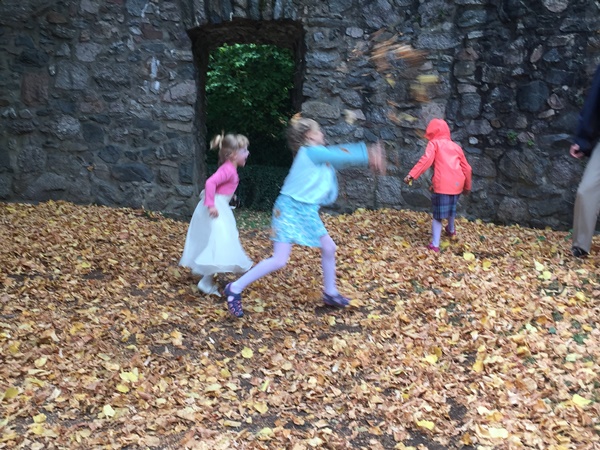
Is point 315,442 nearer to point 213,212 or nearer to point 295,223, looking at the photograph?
point 295,223

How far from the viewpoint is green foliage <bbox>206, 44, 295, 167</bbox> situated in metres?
12.2

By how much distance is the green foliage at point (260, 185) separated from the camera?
11125mm

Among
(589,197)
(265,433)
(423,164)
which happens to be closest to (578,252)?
(589,197)

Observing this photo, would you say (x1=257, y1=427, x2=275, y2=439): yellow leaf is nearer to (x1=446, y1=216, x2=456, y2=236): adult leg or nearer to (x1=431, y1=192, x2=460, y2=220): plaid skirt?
(x1=431, y1=192, x2=460, y2=220): plaid skirt

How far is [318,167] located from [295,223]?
0.41 meters

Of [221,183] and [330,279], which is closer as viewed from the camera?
[330,279]

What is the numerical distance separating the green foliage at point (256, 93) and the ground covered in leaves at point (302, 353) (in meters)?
7.39

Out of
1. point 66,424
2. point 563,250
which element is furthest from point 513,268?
point 66,424

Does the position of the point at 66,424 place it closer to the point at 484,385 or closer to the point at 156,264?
the point at 484,385

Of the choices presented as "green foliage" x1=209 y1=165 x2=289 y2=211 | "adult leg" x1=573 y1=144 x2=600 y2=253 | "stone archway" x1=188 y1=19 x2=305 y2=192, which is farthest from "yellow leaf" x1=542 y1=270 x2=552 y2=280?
"green foliage" x1=209 y1=165 x2=289 y2=211

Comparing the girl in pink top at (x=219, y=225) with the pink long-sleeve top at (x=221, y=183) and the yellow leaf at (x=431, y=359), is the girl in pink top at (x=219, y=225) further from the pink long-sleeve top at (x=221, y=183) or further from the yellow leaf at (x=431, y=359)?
the yellow leaf at (x=431, y=359)

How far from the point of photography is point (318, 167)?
3811 millimetres

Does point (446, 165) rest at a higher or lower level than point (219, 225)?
higher

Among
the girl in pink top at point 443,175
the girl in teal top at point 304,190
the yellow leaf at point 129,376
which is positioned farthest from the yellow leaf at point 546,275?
the yellow leaf at point 129,376
